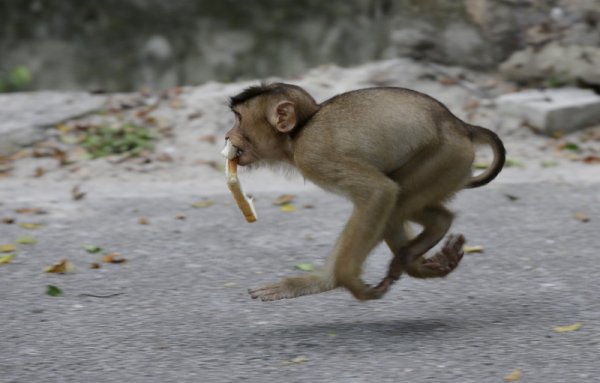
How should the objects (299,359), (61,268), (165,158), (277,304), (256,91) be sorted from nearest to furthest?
(299,359) → (256,91) → (277,304) → (61,268) → (165,158)

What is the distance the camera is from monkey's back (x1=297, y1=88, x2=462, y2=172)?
4613mm

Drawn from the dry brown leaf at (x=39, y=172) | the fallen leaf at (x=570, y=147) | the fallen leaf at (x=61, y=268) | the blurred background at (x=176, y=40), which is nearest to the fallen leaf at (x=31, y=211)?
the dry brown leaf at (x=39, y=172)

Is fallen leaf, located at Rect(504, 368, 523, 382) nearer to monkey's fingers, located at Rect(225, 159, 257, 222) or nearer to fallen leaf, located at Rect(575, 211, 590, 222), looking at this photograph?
monkey's fingers, located at Rect(225, 159, 257, 222)

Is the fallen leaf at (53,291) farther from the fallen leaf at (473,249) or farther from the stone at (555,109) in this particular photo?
the stone at (555,109)

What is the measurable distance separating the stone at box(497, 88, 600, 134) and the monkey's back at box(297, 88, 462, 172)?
4.13 meters

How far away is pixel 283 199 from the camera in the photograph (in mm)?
7301

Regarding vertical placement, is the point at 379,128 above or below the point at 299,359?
above

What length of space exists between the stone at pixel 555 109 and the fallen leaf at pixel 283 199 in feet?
8.08

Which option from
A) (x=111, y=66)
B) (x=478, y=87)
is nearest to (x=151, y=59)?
(x=111, y=66)

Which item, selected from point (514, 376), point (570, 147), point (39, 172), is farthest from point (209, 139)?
point (514, 376)

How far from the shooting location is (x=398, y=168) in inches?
186

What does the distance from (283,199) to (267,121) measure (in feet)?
8.27

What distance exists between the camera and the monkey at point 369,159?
456cm

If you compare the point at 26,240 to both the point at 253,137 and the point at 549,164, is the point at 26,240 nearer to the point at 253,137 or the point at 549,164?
the point at 253,137
